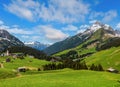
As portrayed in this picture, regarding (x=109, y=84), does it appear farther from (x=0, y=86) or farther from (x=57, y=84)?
(x=0, y=86)

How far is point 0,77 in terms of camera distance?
63.5m

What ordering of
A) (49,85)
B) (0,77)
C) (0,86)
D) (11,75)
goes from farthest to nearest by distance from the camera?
(11,75) < (0,77) < (49,85) < (0,86)

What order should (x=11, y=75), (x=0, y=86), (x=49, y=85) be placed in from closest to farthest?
1. (x=0, y=86)
2. (x=49, y=85)
3. (x=11, y=75)

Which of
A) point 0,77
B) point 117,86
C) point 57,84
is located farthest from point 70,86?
point 0,77

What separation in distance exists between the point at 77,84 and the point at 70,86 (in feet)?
10.2

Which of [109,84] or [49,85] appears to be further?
[109,84]

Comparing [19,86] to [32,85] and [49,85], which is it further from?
[49,85]

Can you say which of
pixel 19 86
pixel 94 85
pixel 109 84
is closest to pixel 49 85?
pixel 19 86

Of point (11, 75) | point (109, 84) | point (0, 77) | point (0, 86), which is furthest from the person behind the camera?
point (11, 75)

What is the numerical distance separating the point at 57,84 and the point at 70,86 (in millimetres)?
2946

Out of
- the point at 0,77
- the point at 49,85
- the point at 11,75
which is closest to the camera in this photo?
the point at 49,85

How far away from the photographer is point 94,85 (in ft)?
173

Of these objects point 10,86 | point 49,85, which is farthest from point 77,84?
point 10,86

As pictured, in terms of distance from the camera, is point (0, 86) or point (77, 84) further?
point (77, 84)
